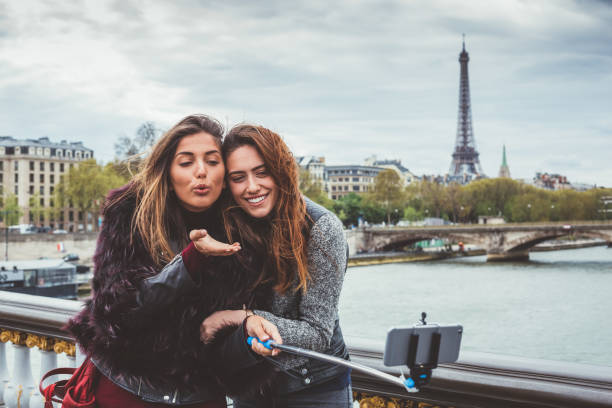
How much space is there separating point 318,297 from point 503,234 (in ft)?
114

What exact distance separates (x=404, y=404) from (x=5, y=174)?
46.1 meters

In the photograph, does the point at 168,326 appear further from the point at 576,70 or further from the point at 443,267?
the point at 576,70

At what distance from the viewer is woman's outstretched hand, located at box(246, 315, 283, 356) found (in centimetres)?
118

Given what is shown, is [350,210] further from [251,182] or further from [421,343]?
[421,343]

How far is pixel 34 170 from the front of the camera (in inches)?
1730

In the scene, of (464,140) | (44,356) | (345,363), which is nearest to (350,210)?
(464,140)

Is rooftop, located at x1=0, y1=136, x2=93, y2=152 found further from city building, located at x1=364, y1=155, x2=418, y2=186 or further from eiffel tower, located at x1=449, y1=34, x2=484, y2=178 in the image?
eiffel tower, located at x1=449, y1=34, x2=484, y2=178

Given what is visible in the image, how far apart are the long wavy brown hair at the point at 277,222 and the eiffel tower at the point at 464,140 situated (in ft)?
239

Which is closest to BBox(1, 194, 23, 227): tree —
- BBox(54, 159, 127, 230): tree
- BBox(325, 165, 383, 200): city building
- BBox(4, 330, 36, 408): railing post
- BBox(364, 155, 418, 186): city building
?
BBox(54, 159, 127, 230): tree

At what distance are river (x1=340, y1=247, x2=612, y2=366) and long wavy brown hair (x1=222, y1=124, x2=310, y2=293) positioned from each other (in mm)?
6550

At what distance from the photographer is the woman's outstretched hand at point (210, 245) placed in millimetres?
1117

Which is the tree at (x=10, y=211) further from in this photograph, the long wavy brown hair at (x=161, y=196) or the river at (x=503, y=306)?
the long wavy brown hair at (x=161, y=196)

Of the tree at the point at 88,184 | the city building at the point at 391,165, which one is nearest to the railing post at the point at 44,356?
the tree at the point at 88,184

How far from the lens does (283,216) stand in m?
1.30
